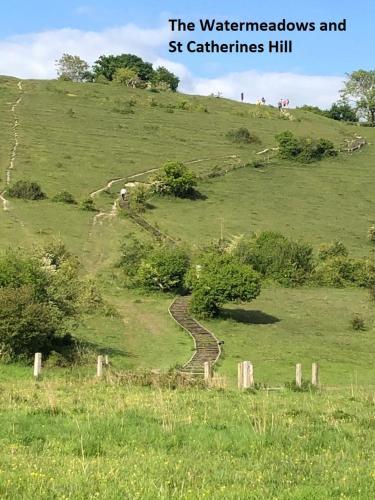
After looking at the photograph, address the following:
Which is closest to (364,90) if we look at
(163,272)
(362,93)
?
(362,93)

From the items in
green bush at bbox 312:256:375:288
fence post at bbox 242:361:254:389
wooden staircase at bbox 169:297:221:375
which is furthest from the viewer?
green bush at bbox 312:256:375:288

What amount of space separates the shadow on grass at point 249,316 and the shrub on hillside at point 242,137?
75.3 metres

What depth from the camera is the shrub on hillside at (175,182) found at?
282 feet

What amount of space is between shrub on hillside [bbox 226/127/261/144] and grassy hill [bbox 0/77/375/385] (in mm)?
1537

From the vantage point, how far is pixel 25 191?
249ft

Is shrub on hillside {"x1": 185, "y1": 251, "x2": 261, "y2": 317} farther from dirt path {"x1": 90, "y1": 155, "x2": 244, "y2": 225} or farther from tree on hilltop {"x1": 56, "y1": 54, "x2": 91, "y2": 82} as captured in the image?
tree on hilltop {"x1": 56, "y1": 54, "x2": 91, "y2": 82}

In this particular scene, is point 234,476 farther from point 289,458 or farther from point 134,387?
point 134,387

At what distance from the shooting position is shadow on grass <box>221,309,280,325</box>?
46656 millimetres

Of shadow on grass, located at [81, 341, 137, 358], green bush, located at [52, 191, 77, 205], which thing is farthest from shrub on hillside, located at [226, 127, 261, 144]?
shadow on grass, located at [81, 341, 137, 358]

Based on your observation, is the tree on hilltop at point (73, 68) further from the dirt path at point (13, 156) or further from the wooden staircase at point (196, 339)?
the wooden staircase at point (196, 339)

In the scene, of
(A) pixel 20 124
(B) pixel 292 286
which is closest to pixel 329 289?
(B) pixel 292 286

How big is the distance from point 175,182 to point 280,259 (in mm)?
27797

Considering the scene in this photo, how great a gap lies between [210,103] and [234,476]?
155130mm

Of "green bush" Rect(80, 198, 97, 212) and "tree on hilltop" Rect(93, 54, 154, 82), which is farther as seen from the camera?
"tree on hilltop" Rect(93, 54, 154, 82)
